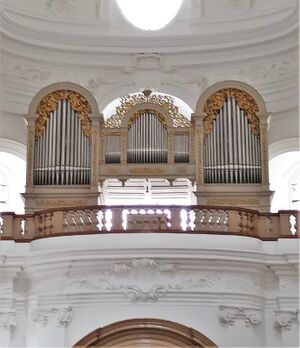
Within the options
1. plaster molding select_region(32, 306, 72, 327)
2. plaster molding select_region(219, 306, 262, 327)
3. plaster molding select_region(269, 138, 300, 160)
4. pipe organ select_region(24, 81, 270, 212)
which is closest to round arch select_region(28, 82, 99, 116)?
pipe organ select_region(24, 81, 270, 212)

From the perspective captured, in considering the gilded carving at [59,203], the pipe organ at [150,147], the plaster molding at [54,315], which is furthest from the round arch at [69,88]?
the plaster molding at [54,315]

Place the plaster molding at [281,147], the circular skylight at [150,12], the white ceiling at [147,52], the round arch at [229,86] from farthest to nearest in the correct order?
the circular skylight at [150,12]
the white ceiling at [147,52]
the plaster molding at [281,147]
the round arch at [229,86]

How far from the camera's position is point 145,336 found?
13.2 meters

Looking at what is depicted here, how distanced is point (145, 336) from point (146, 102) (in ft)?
16.3

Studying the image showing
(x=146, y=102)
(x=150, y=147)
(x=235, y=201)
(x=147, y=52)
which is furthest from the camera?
(x=147, y=52)

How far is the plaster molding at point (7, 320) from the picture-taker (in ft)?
→ 43.9

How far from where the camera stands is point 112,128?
53.1 ft

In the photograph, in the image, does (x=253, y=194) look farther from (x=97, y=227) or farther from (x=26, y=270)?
(x=26, y=270)

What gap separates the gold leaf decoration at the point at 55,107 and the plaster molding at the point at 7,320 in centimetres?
388

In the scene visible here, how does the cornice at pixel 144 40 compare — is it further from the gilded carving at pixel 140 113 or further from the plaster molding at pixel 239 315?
the plaster molding at pixel 239 315

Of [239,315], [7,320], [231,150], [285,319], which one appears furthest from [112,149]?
[285,319]

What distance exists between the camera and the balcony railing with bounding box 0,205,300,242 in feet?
44.3

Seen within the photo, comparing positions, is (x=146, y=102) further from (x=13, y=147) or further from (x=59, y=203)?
(x=13, y=147)

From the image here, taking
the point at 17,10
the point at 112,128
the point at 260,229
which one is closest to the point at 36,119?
the point at 112,128
